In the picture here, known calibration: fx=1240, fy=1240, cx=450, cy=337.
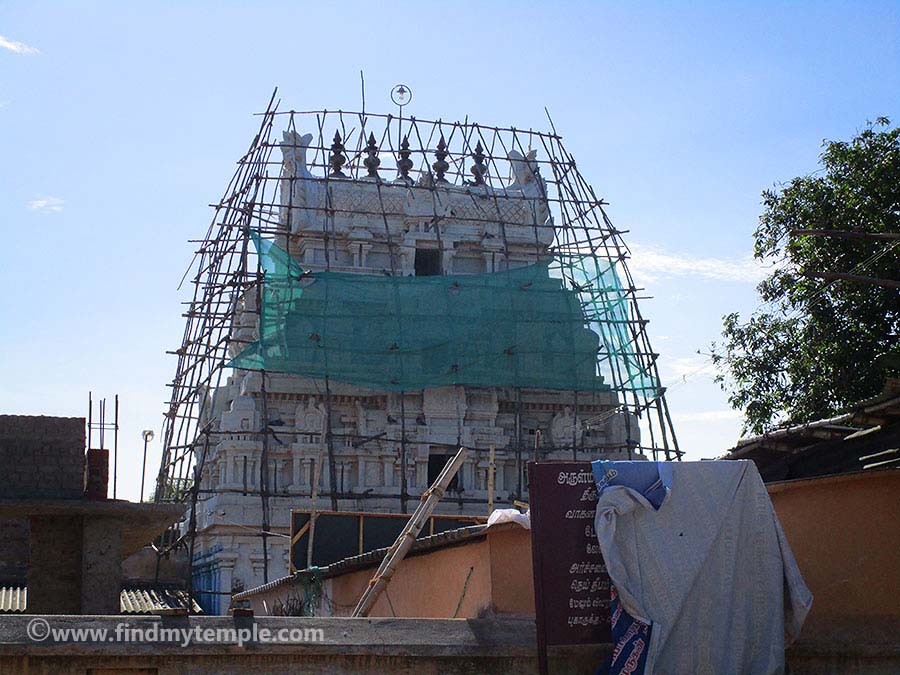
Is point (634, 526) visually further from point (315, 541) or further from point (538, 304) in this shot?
point (538, 304)

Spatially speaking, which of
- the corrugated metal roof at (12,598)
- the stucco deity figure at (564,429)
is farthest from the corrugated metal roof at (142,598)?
the stucco deity figure at (564,429)

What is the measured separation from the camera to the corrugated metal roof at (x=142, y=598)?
2091 centimetres

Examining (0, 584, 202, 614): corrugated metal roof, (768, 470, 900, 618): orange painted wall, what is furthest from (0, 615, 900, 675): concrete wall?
(0, 584, 202, 614): corrugated metal roof

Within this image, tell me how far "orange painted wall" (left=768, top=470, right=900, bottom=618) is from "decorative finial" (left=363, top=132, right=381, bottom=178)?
20.6 m

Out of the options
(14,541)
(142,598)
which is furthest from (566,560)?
(142,598)

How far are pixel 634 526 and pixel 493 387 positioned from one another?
19.2m

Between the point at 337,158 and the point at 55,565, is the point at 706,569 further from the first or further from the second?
the point at 337,158

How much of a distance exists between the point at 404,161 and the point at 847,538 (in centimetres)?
2165

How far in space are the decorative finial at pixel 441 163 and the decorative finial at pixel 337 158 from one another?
2325 millimetres

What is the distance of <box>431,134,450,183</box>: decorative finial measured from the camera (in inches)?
1226

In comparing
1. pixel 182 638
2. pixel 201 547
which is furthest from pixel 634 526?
pixel 201 547

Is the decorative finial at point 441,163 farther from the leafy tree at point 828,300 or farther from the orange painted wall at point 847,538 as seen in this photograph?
the orange painted wall at point 847,538

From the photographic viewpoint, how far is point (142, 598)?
24.1m

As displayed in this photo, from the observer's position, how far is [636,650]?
9.19 meters
